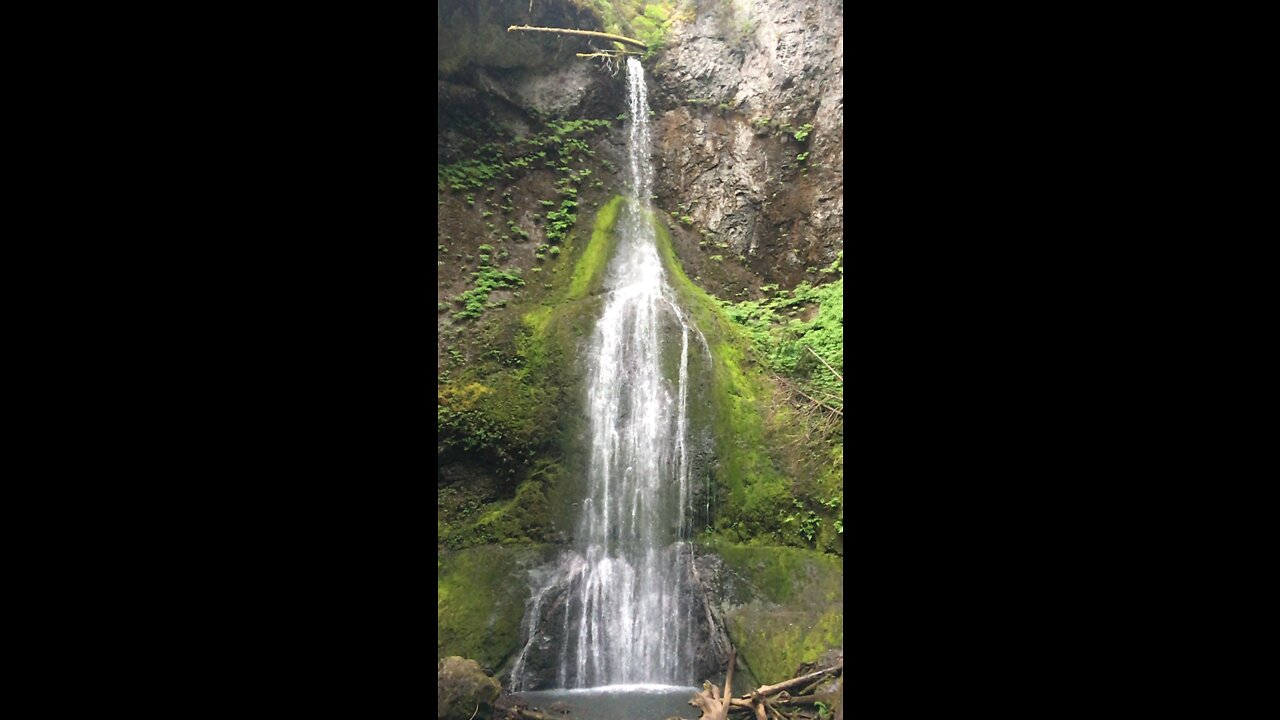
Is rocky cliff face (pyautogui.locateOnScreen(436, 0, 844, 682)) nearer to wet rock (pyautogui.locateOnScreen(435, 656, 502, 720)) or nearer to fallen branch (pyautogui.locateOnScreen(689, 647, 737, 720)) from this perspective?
fallen branch (pyautogui.locateOnScreen(689, 647, 737, 720))

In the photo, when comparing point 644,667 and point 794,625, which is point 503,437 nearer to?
point 644,667

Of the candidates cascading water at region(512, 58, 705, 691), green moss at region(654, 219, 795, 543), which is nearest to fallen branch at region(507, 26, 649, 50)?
cascading water at region(512, 58, 705, 691)

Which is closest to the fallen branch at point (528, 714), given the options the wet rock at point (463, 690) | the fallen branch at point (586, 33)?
the wet rock at point (463, 690)

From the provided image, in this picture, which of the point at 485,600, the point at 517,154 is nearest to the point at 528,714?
the point at 485,600

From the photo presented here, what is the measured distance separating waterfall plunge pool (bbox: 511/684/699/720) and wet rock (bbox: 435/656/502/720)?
1.72 feet

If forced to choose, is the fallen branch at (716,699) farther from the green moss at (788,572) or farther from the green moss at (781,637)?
the green moss at (788,572)

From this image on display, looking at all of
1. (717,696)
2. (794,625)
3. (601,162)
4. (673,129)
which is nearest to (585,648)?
(717,696)

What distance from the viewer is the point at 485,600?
23.4ft

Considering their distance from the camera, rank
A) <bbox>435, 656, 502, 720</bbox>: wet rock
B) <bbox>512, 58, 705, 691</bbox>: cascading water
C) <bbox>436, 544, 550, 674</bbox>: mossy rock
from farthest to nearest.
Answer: <bbox>512, 58, 705, 691</bbox>: cascading water, <bbox>436, 544, 550, 674</bbox>: mossy rock, <bbox>435, 656, 502, 720</bbox>: wet rock

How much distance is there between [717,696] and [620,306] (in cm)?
403

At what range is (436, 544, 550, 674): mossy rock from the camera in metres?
6.93

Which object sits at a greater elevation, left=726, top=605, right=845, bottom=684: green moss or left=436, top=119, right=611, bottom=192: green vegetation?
left=436, top=119, right=611, bottom=192: green vegetation

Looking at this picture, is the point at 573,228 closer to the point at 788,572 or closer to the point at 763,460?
the point at 763,460

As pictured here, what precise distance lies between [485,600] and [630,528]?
1537 mm
